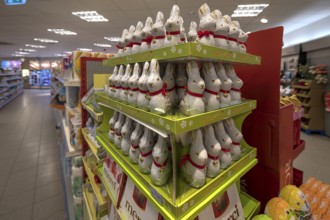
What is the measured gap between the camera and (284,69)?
7.39 meters

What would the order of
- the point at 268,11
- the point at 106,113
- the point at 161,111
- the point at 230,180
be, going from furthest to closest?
the point at 268,11, the point at 106,113, the point at 230,180, the point at 161,111

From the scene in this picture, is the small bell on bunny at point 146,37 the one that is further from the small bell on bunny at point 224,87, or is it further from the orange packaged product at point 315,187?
the orange packaged product at point 315,187

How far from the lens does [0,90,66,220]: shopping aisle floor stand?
243 cm

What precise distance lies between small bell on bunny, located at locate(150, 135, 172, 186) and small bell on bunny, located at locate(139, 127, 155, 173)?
8 centimetres

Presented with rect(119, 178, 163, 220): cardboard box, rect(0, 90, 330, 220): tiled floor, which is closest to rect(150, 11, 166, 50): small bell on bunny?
rect(119, 178, 163, 220): cardboard box

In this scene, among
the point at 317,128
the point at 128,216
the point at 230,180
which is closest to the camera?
the point at 230,180

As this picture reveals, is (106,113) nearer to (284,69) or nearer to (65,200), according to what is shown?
(65,200)

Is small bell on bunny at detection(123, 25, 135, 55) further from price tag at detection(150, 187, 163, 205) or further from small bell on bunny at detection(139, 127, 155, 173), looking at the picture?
price tag at detection(150, 187, 163, 205)

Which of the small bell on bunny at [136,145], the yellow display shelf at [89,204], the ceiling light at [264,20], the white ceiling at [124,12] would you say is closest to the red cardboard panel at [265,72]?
the small bell on bunny at [136,145]

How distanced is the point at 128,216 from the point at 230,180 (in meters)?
0.55

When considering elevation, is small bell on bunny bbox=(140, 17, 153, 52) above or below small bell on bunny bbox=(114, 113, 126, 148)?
above

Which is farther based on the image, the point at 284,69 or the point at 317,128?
the point at 284,69

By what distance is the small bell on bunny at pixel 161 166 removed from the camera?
795 mm

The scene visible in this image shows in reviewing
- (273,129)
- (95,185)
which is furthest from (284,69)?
(95,185)
